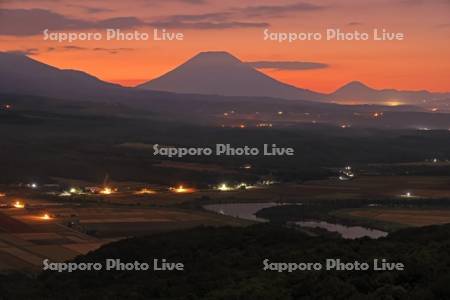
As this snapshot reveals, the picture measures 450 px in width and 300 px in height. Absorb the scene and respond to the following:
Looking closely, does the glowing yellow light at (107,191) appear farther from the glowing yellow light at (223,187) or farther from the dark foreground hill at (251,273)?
the dark foreground hill at (251,273)

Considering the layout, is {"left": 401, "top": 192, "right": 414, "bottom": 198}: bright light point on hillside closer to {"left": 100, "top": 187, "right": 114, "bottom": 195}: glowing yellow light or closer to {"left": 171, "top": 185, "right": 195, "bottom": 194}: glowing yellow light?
{"left": 171, "top": 185, "right": 195, "bottom": 194}: glowing yellow light

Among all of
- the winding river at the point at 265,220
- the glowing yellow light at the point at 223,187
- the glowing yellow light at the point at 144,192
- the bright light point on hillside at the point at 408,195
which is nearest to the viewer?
the winding river at the point at 265,220

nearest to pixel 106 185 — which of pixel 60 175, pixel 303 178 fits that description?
pixel 60 175

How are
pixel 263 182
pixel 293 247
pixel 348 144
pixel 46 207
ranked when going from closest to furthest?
1. pixel 293 247
2. pixel 46 207
3. pixel 263 182
4. pixel 348 144

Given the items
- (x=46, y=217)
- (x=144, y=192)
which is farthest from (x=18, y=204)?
(x=144, y=192)

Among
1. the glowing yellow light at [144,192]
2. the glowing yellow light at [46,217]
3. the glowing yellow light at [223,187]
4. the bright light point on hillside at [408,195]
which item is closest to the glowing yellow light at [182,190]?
the glowing yellow light at [144,192]

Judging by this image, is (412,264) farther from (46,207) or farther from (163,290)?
(46,207)

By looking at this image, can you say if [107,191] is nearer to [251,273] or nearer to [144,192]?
[144,192]

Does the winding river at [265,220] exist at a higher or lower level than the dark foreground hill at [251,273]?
lower
